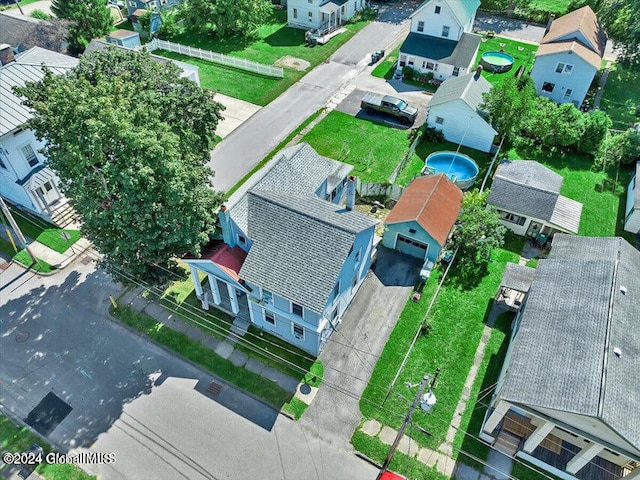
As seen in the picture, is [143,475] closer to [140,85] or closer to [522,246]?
[140,85]

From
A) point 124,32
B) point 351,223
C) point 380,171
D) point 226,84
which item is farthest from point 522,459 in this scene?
point 124,32

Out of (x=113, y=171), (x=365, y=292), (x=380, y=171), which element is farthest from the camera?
(x=380, y=171)

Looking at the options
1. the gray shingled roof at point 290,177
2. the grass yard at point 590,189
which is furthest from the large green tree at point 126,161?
the grass yard at point 590,189

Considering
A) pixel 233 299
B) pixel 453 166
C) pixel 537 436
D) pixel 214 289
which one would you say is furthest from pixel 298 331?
pixel 453 166

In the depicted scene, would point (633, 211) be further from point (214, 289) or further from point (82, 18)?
point (82, 18)

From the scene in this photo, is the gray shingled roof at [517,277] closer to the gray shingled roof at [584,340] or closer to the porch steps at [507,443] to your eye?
the gray shingled roof at [584,340]

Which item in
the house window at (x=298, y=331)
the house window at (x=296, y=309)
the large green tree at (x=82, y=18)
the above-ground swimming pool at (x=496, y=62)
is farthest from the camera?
the large green tree at (x=82, y=18)
